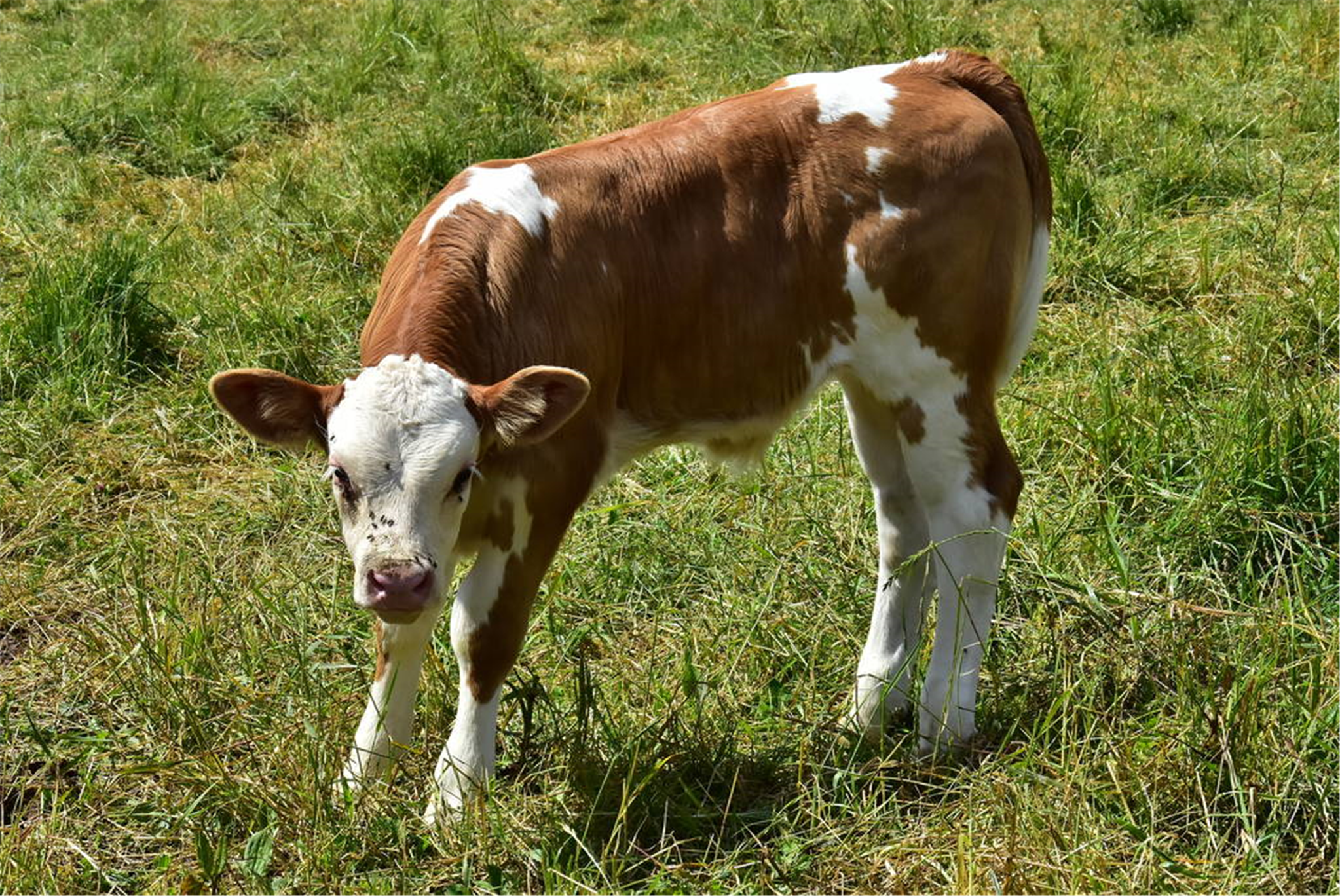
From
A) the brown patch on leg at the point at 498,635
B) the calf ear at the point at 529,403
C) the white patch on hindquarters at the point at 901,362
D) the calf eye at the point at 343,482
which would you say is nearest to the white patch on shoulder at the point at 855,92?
the white patch on hindquarters at the point at 901,362

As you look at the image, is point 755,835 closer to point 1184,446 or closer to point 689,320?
point 689,320

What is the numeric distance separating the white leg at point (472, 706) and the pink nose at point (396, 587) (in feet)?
1.64

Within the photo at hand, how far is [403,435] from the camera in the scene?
10.3 ft

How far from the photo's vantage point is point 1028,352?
5.58 m

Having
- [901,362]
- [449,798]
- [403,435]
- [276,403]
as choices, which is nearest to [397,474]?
[403,435]

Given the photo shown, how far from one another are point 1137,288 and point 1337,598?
210 cm

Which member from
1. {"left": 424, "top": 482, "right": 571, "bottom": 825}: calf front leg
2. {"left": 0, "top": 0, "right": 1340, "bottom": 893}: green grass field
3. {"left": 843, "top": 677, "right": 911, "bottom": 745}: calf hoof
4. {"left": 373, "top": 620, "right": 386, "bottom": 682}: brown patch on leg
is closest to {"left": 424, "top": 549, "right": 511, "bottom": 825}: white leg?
{"left": 424, "top": 482, "right": 571, "bottom": 825}: calf front leg

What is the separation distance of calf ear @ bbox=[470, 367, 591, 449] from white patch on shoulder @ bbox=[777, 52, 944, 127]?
1111 mm

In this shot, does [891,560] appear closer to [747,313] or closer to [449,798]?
[747,313]

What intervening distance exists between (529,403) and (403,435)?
10.7 inches

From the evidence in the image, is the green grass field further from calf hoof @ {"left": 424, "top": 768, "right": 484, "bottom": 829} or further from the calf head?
the calf head

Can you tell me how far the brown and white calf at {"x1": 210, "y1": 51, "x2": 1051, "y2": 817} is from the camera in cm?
354

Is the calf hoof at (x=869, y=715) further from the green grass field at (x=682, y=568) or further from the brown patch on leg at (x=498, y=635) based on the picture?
the brown patch on leg at (x=498, y=635)

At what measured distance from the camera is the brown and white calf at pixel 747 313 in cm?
354
